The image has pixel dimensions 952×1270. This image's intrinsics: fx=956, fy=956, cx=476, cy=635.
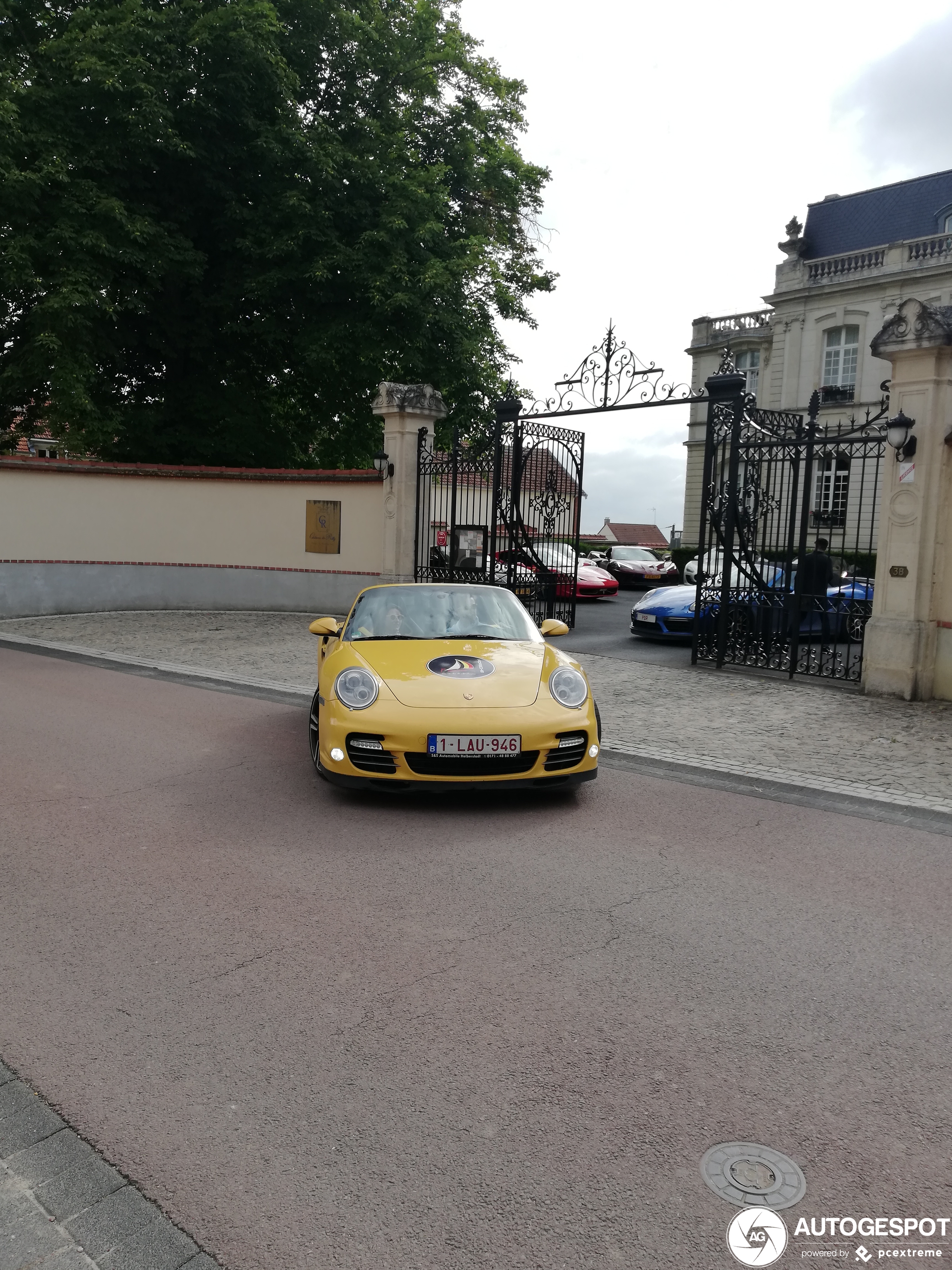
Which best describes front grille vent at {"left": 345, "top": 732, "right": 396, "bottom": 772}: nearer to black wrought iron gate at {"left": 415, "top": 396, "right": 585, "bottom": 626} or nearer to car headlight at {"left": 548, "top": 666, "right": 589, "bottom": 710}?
car headlight at {"left": 548, "top": 666, "right": 589, "bottom": 710}

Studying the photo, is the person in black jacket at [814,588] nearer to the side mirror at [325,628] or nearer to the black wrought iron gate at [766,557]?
the black wrought iron gate at [766,557]

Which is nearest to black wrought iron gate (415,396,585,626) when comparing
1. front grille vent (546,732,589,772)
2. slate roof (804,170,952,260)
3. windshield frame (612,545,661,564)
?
front grille vent (546,732,589,772)

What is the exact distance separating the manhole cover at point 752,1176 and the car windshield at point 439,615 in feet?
14.9

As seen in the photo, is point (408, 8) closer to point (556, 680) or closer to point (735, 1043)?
point (556, 680)

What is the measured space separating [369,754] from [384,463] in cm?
1169

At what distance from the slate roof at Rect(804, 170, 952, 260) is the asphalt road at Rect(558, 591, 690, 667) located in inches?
963

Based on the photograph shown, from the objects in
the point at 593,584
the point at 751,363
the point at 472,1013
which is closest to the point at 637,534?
the point at 751,363

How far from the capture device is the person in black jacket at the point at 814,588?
10.9m

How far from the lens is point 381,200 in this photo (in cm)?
1880

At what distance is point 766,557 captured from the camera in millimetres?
12180

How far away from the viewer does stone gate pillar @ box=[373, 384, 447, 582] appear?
16.2 m

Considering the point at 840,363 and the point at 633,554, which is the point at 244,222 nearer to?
the point at 633,554

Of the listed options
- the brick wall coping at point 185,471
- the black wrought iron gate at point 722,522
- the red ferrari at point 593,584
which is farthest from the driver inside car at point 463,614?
the red ferrari at point 593,584

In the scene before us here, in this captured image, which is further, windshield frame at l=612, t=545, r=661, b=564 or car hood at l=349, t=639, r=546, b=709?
windshield frame at l=612, t=545, r=661, b=564
